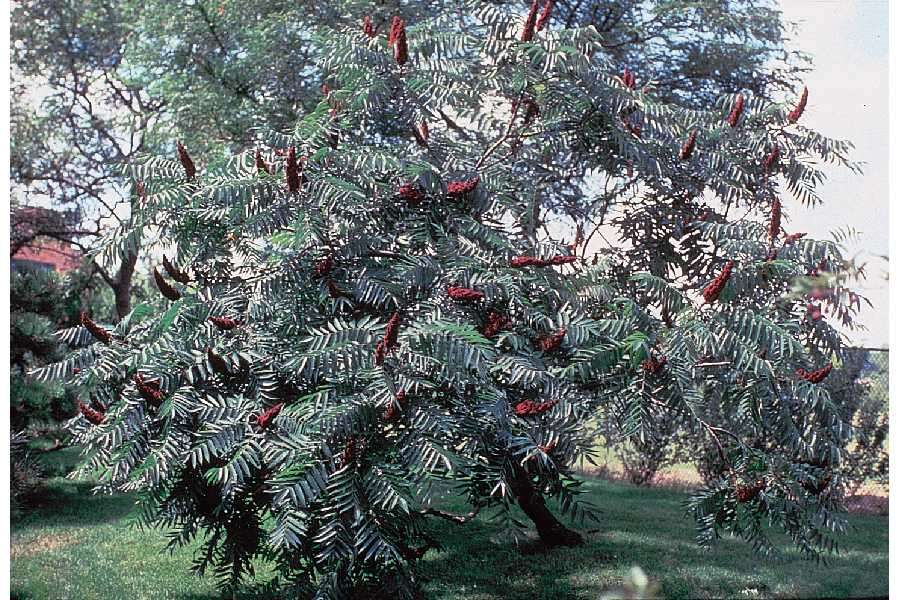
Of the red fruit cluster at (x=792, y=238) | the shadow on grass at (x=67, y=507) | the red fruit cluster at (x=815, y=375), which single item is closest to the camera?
the red fruit cluster at (x=815, y=375)

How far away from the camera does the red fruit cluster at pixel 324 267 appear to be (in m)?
3.07

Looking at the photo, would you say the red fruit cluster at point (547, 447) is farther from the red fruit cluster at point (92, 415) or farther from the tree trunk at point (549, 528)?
the tree trunk at point (549, 528)

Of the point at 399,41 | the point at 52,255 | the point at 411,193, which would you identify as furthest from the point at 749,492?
the point at 52,255

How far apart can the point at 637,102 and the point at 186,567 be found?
287 centimetres

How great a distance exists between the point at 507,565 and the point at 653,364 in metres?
1.76

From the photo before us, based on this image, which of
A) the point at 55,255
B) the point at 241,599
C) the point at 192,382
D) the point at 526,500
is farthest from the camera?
the point at 55,255

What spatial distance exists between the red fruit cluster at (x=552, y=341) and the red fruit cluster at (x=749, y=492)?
76 cm

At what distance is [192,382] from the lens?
9.96 feet

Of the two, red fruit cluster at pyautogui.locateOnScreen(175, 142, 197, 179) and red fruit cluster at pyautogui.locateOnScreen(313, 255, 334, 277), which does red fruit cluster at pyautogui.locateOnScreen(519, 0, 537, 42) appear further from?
red fruit cluster at pyautogui.locateOnScreen(175, 142, 197, 179)

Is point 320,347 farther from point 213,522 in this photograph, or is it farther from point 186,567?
point 186,567

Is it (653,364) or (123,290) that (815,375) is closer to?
(653,364)

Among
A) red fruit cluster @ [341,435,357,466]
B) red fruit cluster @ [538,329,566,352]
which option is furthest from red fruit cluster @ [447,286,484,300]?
red fruit cluster @ [341,435,357,466]

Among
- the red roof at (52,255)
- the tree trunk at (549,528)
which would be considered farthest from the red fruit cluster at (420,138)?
the red roof at (52,255)

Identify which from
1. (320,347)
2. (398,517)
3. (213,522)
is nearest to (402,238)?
(320,347)
